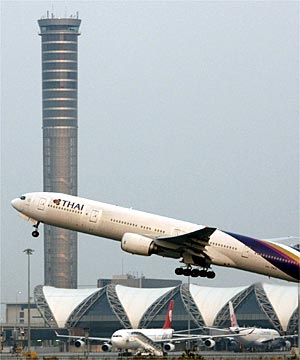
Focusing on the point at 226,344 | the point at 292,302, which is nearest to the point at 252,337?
the point at 226,344

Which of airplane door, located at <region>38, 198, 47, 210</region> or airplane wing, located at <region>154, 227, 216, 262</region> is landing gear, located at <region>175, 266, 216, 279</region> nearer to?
airplane wing, located at <region>154, 227, 216, 262</region>

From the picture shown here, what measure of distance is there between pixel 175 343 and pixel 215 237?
52309 millimetres

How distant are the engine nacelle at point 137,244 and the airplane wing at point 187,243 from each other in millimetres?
736

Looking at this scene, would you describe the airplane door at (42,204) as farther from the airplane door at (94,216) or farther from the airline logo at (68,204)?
the airplane door at (94,216)

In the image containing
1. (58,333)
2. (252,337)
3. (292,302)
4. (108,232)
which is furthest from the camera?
(58,333)

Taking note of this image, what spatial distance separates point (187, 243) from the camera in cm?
10238

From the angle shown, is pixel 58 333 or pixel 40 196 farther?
pixel 58 333

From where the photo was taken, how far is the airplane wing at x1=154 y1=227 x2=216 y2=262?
101m

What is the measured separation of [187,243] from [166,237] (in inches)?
75.8

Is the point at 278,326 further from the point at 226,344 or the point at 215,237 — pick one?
the point at 215,237

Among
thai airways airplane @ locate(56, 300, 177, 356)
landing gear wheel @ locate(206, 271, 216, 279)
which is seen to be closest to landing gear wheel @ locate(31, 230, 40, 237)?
landing gear wheel @ locate(206, 271, 216, 279)

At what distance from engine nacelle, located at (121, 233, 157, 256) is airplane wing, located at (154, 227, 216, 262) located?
736 mm

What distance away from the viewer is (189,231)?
103 m

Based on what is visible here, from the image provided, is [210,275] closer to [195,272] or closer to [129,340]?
[195,272]
